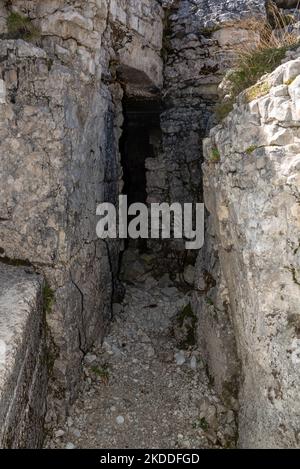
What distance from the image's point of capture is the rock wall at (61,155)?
279 centimetres

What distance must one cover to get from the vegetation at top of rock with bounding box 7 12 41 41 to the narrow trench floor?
2802 millimetres

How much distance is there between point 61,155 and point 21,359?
4.92 feet

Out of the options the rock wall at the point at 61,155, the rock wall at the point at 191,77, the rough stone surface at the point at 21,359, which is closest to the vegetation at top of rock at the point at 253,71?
the rock wall at the point at 61,155

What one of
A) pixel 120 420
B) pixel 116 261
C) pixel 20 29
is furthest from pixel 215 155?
pixel 120 420

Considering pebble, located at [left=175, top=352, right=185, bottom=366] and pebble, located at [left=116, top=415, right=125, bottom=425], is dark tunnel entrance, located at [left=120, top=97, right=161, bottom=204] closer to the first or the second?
pebble, located at [left=175, top=352, right=185, bottom=366]

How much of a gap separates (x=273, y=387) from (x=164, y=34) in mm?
4174

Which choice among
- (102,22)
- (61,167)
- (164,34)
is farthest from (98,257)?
(164,34)

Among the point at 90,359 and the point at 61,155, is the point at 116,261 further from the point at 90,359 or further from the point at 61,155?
the point at 61,155

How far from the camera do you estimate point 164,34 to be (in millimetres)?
4551

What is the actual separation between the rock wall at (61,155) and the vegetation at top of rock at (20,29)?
2cm

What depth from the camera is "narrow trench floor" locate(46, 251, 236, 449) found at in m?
2.87

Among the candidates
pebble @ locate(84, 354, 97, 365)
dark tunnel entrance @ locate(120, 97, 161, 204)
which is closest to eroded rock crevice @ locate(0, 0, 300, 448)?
pebble @ locate(84, 354, 97, 365)
